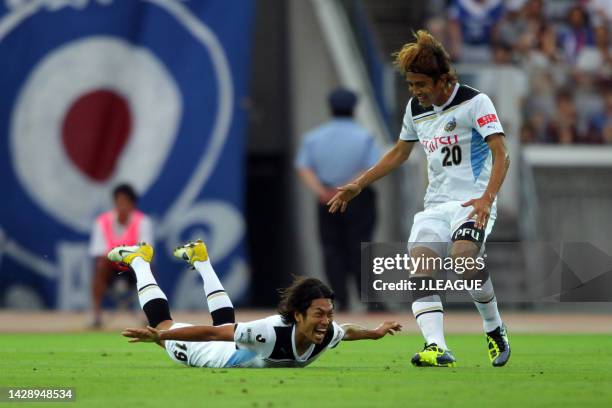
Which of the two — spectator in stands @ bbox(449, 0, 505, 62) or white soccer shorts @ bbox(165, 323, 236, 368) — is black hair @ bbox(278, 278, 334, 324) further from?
spectator in stands @ bbox(449, 0, 505, 62)

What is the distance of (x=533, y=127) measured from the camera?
21.2 meters

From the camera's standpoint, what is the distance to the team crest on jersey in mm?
9742

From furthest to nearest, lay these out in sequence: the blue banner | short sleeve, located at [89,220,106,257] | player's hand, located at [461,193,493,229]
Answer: the blue banner < short sleeve, located at [89,220,106,257] < player's hand, located at [461,193,493,229]

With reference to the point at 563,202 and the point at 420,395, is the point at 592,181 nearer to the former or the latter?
the point at 563,202

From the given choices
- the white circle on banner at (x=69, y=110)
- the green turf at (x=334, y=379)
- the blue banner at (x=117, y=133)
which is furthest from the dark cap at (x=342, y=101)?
the green turf at (x=334, y=379)

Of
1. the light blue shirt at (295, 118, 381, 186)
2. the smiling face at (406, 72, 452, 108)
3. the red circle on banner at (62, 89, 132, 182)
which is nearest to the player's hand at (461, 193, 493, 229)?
the smiling face at (406, 72, 452, 108)

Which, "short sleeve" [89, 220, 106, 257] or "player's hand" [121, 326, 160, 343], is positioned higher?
"short sleeve" [89, 220, 106, 257]

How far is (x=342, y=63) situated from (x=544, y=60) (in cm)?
321

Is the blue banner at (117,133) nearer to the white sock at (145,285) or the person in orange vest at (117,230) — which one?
the person in orange vest at (117,230)

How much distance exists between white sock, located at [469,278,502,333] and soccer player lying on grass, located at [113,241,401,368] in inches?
28.3

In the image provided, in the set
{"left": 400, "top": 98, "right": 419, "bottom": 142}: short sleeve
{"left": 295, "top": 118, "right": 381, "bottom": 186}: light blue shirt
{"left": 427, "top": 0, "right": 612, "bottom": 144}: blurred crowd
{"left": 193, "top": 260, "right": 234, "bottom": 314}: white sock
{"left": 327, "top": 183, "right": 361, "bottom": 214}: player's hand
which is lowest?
{"left": 193, "top": 260, "right": 234, "bottom": 314}: white sock

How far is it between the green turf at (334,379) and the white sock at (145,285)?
0.47m

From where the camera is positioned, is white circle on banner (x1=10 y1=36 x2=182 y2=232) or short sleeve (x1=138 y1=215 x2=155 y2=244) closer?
short sleeve (x1=138 y1=215 x2=155 y2=244)

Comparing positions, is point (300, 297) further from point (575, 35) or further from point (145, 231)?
point (575, 35)
